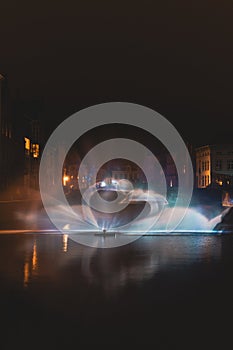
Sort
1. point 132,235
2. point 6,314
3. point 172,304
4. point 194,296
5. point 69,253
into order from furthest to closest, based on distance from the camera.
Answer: point 132,235 < point 69,253 < point 194,296 < point 172,304 < point 6,314

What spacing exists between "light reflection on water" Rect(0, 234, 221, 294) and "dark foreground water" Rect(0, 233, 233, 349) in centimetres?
2

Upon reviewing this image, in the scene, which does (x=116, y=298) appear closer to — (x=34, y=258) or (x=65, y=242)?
(x=34, y=258)

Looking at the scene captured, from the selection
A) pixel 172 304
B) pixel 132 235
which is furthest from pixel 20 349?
pixel 132 235

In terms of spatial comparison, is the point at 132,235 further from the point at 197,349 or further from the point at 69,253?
the point at 197,349

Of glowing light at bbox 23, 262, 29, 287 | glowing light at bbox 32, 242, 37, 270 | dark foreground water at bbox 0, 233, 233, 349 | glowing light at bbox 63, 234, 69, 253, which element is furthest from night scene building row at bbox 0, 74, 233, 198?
glowing light at bbox 23, 262, 29, 287

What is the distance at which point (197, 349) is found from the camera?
5648mm

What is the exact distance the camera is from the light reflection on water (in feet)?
31.4

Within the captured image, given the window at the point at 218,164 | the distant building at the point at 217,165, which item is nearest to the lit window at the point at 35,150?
the distant building at the point at 217,165

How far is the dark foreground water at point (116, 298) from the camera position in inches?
239

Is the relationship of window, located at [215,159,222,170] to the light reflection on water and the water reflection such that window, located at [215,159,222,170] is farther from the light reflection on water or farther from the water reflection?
the water reflection

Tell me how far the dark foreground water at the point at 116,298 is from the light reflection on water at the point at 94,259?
0.02m

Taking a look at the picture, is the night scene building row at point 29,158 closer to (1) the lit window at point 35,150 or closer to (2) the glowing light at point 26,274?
(1) the lit window at point 35,150

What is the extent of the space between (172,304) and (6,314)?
243 cm

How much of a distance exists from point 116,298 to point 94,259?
449cm
